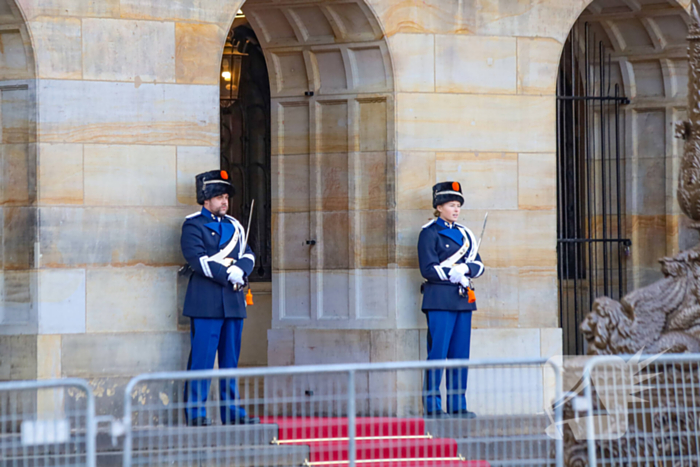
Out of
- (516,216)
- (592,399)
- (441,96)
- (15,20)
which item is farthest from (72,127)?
(592,399)

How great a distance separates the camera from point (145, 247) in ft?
28.3

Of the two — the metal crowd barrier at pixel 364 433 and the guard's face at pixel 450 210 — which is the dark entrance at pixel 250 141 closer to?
the guard's face at pixel 450 210

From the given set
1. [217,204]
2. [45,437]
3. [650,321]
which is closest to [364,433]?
[650,321]

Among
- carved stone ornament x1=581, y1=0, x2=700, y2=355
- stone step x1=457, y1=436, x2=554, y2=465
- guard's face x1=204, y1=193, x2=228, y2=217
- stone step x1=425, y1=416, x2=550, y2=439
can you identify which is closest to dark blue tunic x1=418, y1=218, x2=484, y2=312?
guard's face x1=204, y1=193, x2=228, y2=217

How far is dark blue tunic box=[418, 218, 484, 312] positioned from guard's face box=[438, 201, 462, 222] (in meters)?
0.06

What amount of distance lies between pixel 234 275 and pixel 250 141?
14.7 feet

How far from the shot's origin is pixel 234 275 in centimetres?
834

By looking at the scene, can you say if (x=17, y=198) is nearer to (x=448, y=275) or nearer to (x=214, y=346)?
(x=214, y=346)

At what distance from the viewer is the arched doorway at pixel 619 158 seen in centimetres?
1127

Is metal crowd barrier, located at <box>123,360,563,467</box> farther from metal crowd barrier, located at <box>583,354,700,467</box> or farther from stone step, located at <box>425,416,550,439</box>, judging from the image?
metal crowd barrier, located at <box>583,354,700,467</box>

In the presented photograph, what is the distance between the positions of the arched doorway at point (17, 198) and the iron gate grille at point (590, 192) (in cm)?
524

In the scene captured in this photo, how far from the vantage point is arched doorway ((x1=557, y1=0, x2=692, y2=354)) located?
1127cm

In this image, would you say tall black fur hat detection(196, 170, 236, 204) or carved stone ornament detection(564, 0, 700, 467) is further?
tall black fur hat detection(196, 170, 236, 204)

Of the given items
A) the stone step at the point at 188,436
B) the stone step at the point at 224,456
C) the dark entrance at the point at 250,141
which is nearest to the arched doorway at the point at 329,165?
the dark entrance at the point at 250,141
